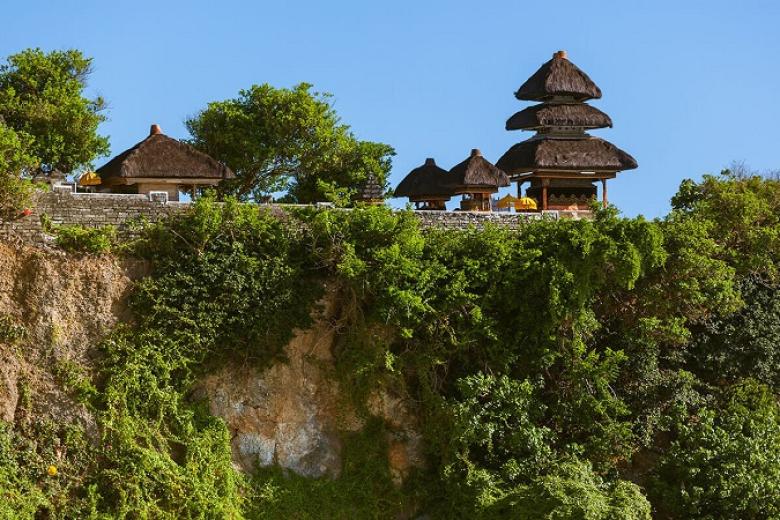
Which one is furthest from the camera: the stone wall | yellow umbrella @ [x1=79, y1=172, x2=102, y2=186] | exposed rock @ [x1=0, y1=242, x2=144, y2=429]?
yellow umbrella @ [x1=79, y1=172, x2=102, y2=186]

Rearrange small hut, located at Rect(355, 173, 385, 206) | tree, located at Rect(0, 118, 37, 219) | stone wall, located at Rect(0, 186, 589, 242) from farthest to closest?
small hut, located at Rect(355, 173, 385, 206), stone wall, located at Rect(0, 186, 589, 242), tree, located at Rect(0, 118, 37, 219)

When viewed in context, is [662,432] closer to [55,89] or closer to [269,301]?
[269,301]

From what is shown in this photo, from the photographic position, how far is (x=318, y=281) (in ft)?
84.1

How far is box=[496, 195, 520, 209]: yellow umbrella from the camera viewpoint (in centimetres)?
3148

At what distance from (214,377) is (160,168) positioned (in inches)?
195

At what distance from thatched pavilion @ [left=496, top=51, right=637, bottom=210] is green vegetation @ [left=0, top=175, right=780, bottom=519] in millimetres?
4155

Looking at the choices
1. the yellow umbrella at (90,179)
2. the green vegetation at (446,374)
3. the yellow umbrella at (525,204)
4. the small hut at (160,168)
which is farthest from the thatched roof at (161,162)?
the yellow umbrella at (525,204)

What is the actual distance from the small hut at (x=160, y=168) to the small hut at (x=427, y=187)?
5184 mm

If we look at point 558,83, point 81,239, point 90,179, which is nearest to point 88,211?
point 81,239

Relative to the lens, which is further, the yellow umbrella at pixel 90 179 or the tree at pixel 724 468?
the yellow umbrella at pixel 90 179

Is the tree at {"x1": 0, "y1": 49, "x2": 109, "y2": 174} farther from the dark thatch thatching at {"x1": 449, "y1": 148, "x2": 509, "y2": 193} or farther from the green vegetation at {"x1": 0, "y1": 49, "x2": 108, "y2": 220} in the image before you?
the dark thatch thatching at {"x1": 449, "y1": 148, "x2": 509, "y2": 193}

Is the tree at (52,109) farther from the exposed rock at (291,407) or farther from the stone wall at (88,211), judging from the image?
the exposed rock at (291,407)

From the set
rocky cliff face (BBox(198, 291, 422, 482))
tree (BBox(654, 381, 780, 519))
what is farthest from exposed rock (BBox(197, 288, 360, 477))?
→ tree (BBox(654, 381, 780, 519))

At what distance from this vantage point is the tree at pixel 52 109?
93.8 feet
